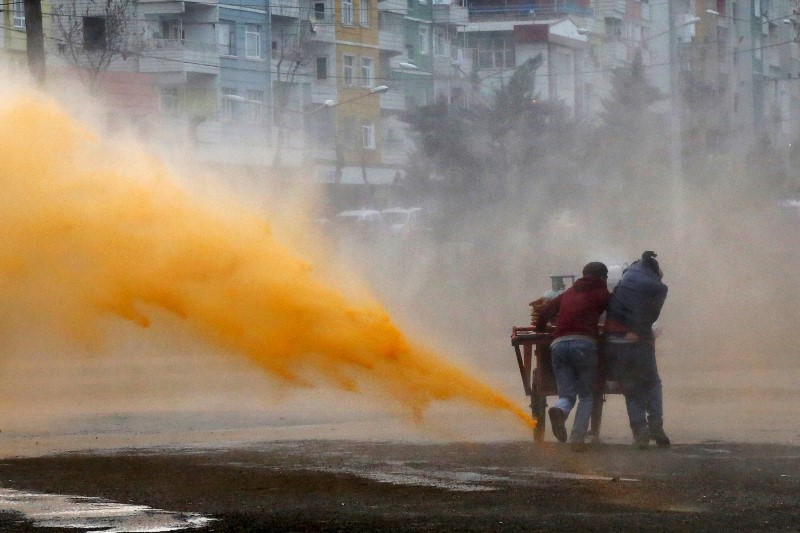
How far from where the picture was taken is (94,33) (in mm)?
41750

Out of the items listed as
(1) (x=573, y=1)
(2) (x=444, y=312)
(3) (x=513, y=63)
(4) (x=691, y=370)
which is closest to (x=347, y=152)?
(3) (x=513, y=63)

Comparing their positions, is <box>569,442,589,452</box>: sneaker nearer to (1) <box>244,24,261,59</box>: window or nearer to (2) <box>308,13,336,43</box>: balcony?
(1) <box>244,24,261,59</box>: window

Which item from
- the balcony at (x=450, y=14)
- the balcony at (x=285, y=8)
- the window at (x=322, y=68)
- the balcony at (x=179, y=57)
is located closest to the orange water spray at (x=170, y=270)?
the balcony at (x=179, y=57)

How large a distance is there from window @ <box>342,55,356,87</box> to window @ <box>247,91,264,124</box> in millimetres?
7202

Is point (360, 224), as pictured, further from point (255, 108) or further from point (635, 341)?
point (635, 341)

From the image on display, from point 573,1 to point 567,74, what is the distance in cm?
580

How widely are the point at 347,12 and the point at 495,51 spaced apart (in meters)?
10.9

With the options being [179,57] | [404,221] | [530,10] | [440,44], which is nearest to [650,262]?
[404,221]

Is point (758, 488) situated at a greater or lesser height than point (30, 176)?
lesser

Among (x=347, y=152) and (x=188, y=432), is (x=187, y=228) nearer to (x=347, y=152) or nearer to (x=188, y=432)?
(x=188, y=432)

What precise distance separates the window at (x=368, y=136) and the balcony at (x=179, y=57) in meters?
10.2

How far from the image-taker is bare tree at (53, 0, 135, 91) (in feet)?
134

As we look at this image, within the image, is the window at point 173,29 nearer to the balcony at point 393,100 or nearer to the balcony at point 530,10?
the balcony at point 393,100

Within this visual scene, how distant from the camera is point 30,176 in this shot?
42.0 feet
